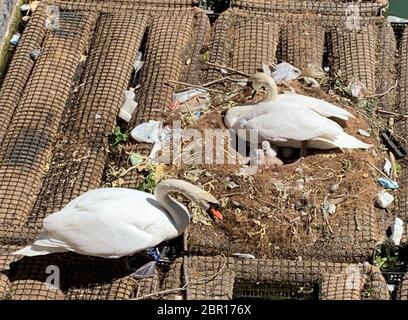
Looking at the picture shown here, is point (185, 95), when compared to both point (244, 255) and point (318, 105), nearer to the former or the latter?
point (318, 105)

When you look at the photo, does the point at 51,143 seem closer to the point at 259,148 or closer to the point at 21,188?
the point at 21,188

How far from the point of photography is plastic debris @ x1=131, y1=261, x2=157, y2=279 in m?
6.94

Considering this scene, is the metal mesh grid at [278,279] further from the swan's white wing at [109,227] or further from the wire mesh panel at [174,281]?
the swan's white wing at [109,227]

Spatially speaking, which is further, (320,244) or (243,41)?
(243,41)

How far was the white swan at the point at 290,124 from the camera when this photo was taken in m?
7.25

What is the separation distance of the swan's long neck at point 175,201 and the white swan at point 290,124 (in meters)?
1.14

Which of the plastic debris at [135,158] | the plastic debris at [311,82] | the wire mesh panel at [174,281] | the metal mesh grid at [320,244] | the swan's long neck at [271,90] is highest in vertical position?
the plastic debris at [311,82]

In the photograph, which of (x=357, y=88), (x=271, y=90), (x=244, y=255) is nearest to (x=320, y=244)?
(x=244, y=255)

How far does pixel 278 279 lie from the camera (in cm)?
695

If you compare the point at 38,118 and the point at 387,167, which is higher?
the point at 38,118

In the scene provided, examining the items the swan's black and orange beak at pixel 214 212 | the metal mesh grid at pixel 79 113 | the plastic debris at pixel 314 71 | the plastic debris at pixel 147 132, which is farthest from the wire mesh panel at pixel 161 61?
the swan's black and orange beak at pixel 214 212

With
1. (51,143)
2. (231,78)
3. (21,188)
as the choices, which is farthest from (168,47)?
(21,188)

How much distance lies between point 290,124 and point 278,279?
4.33ft
